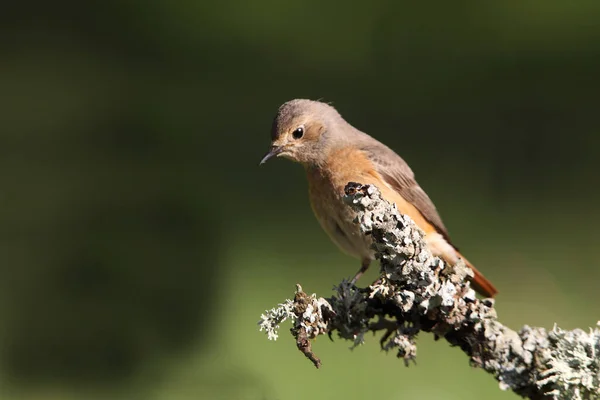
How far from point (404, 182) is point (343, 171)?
211mm

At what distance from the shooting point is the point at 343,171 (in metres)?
2.43

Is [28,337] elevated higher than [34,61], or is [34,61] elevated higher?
[34,61]

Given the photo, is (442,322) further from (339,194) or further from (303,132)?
(303,132)

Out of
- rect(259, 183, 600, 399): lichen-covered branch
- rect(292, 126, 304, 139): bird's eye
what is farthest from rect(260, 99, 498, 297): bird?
rect(259, 183, 600, 399): lichen-covered branch

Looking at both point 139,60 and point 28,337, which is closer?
point 28,337

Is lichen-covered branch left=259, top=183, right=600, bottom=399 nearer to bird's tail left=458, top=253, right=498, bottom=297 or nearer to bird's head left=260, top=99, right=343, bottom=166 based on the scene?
bird's tail left=458, top=253, right=498, bottom=297

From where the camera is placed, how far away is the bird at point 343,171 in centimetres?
235

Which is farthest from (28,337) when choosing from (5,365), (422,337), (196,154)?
(422,337)

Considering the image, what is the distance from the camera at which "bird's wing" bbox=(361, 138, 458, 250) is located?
2449 mm

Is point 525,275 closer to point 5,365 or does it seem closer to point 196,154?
point 196,154

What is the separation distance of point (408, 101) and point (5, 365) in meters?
1.75

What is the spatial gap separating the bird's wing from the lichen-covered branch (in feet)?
2.71

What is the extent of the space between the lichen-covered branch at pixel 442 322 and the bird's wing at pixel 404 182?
827mm

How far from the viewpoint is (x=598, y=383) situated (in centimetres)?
130
